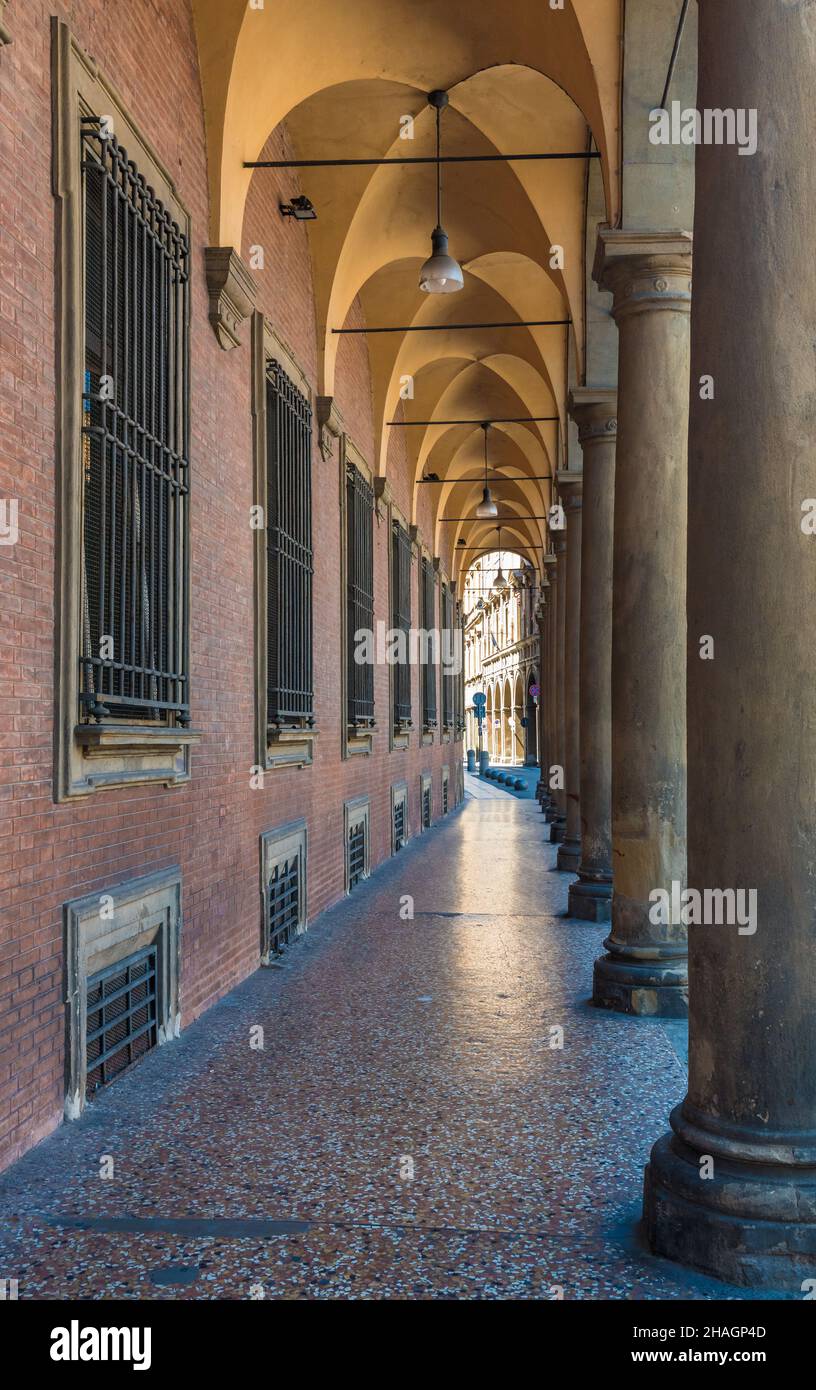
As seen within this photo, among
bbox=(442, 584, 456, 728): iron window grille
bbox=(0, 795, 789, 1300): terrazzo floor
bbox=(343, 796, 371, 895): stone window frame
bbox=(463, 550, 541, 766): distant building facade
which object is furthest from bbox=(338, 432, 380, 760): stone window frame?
bbox=(463, 550, 541, 766): distant building facade

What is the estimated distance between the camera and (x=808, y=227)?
3.61 m

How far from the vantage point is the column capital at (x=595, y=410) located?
33.5ft

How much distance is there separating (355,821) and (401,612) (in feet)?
21.5

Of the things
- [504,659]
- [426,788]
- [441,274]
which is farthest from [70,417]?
[504,659]

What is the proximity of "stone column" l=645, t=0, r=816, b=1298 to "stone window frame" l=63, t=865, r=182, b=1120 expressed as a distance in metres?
2.73

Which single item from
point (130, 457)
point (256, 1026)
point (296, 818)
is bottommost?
point (256, 1026)

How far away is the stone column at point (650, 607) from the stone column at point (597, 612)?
9.00ft

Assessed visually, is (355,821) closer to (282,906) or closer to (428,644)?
(282,906)

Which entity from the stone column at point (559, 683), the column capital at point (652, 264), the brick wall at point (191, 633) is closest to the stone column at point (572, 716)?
the stone column at point (559, 683)

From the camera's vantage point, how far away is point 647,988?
24.1 ft

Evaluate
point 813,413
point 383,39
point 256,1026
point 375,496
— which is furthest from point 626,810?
point 375,496
